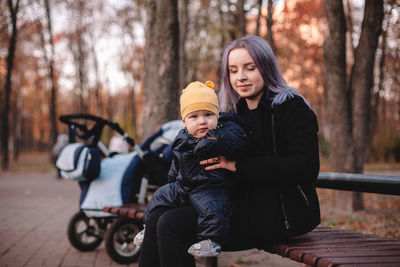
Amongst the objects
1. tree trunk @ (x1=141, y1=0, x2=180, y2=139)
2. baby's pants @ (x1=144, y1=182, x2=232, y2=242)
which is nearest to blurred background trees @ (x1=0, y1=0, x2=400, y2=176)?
tree trunk @ (x1=141, y1=0, x2=180, y2=139)

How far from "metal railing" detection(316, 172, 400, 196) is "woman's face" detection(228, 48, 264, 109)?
3.68 feet

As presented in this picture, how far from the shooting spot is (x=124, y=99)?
4122 cm

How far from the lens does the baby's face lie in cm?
249

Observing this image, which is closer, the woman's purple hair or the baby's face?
the baby's face

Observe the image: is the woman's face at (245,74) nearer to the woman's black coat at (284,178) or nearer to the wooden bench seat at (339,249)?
the woman's black coat at (284,178)

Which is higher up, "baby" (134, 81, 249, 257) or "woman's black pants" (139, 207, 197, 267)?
"baby" (134, 81, 249, 257)

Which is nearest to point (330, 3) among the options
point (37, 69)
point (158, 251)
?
point (158, 251)

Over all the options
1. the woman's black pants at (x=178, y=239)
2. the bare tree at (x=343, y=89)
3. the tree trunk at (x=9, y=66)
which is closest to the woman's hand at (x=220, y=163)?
the woman's black pants at (x=178, y=239)

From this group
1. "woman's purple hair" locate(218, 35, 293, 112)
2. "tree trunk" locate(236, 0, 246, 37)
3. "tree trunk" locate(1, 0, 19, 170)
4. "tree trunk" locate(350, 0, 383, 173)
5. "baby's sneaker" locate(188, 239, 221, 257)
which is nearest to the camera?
"baby's sneaker" locate(188, 239, 221, 257)

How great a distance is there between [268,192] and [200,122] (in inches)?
23.4

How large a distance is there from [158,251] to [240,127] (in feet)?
3.01

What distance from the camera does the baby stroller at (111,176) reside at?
4133 mm

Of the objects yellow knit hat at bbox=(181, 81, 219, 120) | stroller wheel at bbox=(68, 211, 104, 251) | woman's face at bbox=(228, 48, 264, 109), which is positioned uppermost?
woman's face at bbox=(228, 48, 264, 109)

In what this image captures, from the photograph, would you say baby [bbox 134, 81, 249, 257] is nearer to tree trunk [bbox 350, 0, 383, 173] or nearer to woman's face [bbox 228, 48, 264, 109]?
woman's face [bbox 228, 48, 264, 109]
